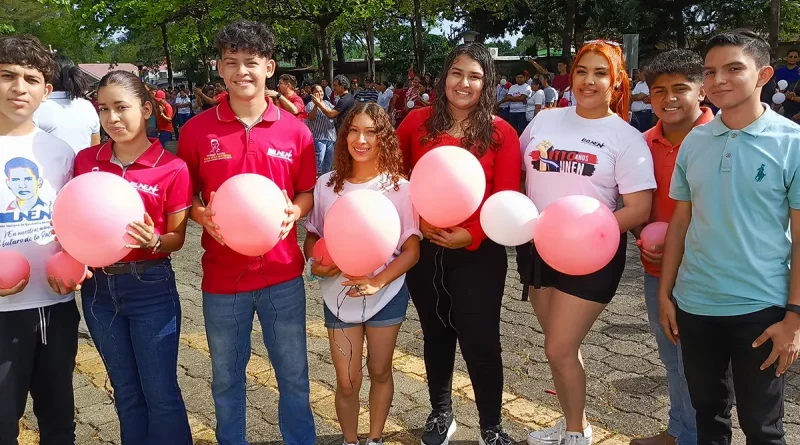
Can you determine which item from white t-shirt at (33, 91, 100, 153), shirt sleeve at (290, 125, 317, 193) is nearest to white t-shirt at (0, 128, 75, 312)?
shirt sleeve at (290, 125, 317, 193)

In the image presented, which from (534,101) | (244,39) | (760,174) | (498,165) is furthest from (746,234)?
(534,101)

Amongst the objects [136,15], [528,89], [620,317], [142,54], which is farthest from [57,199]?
[142,54]

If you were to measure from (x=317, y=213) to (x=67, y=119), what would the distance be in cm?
243

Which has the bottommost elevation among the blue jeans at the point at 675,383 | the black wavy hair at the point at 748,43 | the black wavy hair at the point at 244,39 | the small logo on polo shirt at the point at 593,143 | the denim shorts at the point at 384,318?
the blue jeans at the point at 675,383

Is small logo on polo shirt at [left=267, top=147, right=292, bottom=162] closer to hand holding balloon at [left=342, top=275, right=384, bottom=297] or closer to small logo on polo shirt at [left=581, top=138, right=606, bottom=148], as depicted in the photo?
hand holding balloon at [left=342, top=275, right=384, bottom=297]

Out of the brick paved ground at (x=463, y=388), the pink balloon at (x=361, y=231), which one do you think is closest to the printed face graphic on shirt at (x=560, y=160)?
the pink balloon at (x=361, y=231)

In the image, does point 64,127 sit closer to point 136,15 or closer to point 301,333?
point 301,333

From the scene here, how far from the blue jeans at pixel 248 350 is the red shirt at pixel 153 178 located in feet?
1.26

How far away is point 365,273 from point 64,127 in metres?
2.78

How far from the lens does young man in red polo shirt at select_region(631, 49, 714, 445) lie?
2.63 meters

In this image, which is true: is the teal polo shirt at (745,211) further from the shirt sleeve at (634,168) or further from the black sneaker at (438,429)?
the black sneaker at (438,429)

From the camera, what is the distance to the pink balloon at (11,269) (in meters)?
2.20

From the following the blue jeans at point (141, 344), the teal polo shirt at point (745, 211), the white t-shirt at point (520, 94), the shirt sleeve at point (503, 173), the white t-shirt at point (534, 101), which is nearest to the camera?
the teal polo shirt at point (745, 211)

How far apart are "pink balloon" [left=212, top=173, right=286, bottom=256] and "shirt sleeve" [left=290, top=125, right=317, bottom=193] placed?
32cm
